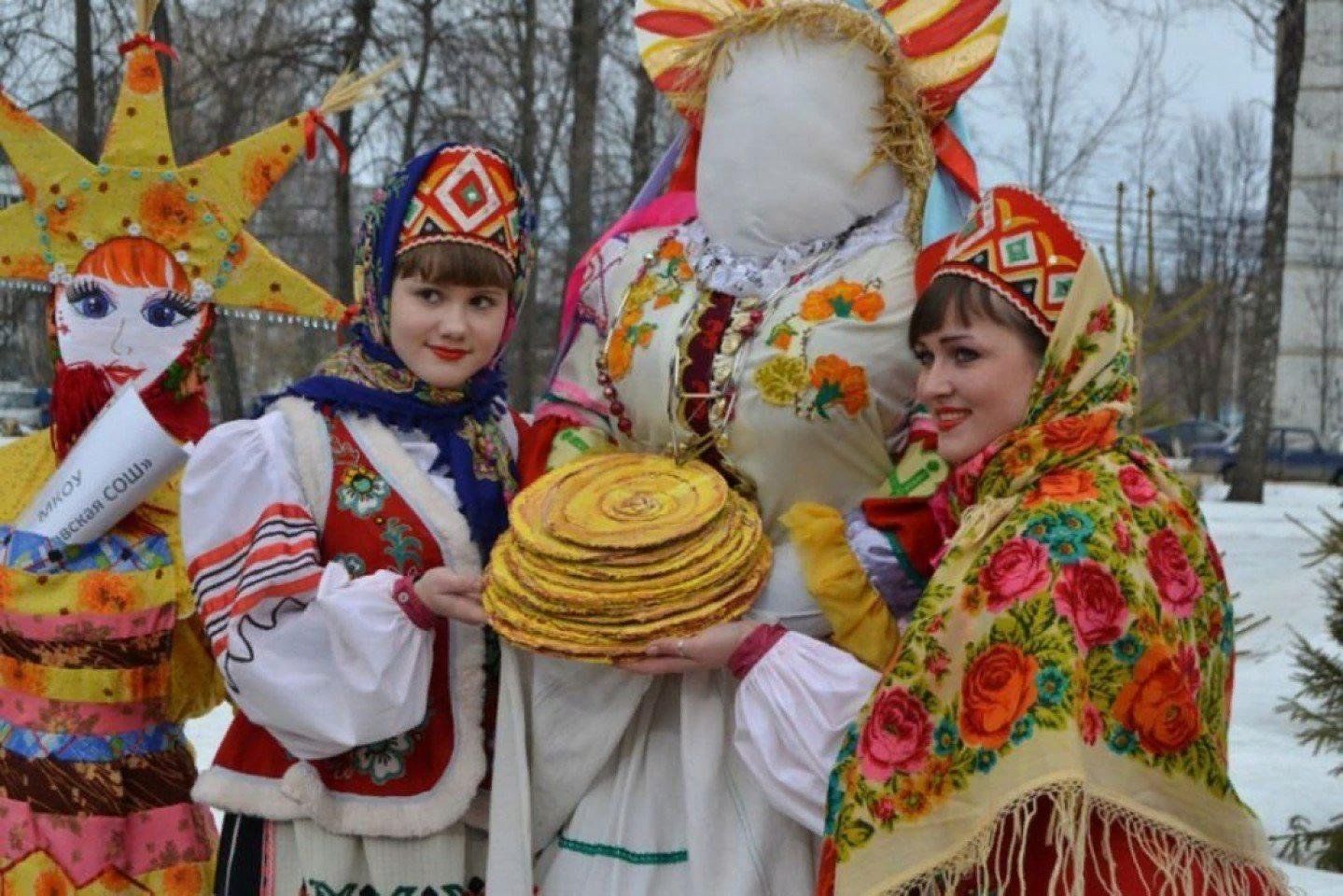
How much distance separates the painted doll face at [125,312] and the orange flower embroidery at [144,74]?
323 millimetres

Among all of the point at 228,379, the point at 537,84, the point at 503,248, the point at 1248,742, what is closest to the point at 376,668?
the point at 503,248

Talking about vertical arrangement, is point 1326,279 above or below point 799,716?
below

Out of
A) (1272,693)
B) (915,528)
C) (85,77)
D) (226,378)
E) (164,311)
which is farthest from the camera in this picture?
(226,378)

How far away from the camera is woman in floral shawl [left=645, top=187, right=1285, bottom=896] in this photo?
1.96 m

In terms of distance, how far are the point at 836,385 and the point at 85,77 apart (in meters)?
10.7

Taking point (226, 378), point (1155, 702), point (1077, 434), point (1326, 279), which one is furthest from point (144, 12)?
point (1326, 279)

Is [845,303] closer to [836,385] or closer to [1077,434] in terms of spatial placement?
[836,385]

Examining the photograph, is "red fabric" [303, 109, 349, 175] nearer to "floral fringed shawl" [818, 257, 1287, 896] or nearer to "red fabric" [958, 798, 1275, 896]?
"floral fringed shawl" [818, 257, 1287, 896]

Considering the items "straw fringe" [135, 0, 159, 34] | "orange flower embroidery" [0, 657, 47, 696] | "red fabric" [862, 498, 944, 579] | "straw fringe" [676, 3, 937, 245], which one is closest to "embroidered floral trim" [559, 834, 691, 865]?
"red fabric" [862, 498, 944, 579]

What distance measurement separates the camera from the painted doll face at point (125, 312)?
3.24 meters

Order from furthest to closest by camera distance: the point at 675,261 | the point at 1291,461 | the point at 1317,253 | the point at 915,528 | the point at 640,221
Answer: the point at 1317,253 → the point at 1291,461 → the point at 640,221 → the point at 675,261 → the point at 915,528

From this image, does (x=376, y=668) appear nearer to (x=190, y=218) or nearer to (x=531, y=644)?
(x=531, y=644)

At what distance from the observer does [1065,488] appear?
2064 mm

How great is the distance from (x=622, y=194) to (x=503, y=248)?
12.7 m
